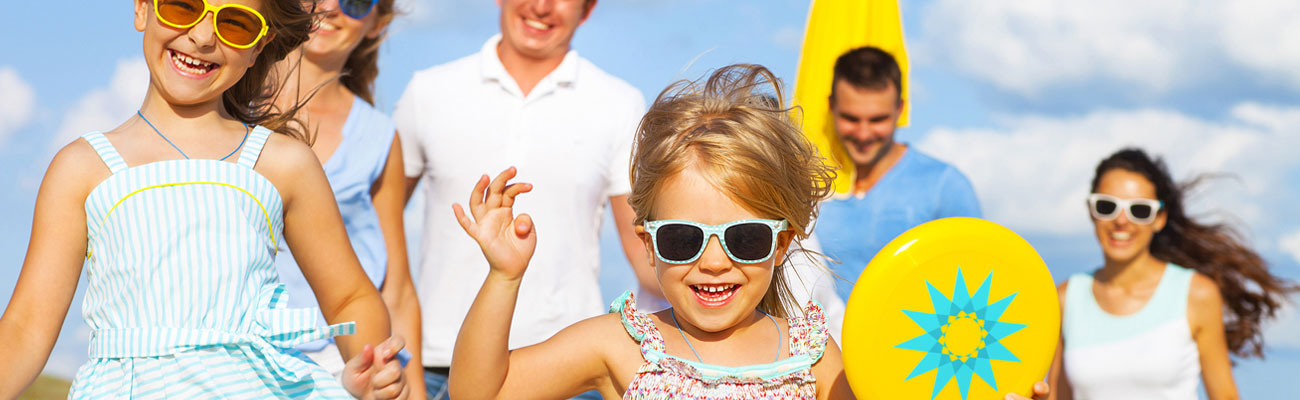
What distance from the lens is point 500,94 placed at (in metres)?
5.01

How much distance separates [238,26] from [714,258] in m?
1.27

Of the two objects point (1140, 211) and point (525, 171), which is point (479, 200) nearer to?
point (525, 171)

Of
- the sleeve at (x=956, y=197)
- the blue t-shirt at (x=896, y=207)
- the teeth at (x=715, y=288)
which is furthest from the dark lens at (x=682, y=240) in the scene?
the sleeve at (x=956, y=197)

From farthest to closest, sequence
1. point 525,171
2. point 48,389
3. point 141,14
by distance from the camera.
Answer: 1. point 48,389
2. point 525,171
3. point 141,14

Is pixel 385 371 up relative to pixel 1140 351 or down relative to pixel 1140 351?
up

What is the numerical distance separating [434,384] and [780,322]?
2.02m

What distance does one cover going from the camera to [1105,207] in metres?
7.12

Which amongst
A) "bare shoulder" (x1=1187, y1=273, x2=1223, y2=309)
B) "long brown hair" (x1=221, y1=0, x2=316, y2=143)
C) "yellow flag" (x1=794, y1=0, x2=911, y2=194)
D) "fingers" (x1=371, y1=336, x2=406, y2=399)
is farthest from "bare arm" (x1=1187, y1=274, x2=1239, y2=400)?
"long brown hair" (x1=221, y1=0, x2=316, y2=143)

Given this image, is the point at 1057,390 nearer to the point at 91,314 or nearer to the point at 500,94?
the point at 500,94

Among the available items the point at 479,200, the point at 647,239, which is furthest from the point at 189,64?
the point at 647,239

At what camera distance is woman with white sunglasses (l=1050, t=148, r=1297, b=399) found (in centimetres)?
688

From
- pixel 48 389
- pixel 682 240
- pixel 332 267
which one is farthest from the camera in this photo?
pixel 48 389

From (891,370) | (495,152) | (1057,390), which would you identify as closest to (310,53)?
(495,152)

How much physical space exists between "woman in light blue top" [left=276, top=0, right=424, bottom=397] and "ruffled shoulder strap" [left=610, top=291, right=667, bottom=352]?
116 centimetres
